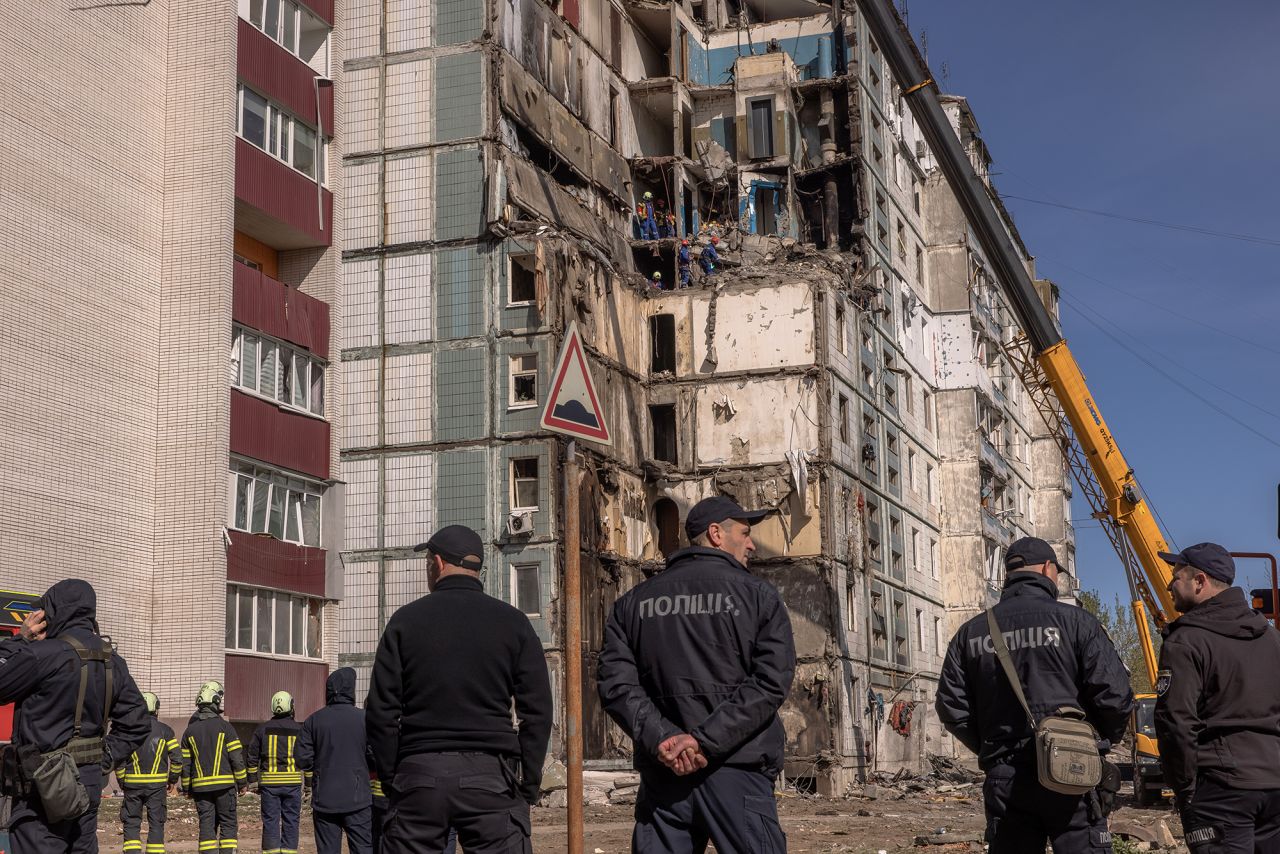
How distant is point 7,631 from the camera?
28125 millimetres

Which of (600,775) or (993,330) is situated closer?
(600,775)

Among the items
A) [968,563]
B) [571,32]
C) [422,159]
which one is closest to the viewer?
[422,159]

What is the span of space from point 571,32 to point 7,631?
Answer: 24225 millimetres

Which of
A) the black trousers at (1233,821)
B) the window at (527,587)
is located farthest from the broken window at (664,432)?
the black trousers at (1233,821)

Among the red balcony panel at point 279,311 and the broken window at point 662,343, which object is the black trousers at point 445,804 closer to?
the red balcony panel at point 279,311

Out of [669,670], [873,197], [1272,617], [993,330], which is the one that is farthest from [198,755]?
[993,330]

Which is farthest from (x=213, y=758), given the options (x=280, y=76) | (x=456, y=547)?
(x=280, y=76)

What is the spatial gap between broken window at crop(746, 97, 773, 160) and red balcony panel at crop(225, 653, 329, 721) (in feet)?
76.8

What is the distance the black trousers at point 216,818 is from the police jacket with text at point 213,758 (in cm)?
11

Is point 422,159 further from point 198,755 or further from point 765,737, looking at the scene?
point 765,737

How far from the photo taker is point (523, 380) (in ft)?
126

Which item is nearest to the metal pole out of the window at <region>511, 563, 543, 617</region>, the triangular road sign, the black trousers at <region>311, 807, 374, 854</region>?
the triangular road sign

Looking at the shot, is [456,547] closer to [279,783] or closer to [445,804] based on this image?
[445,804]

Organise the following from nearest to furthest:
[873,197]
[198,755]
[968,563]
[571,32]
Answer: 1. [198,755]
2. [571,32]
3. [873,197]
4. [968,563]
